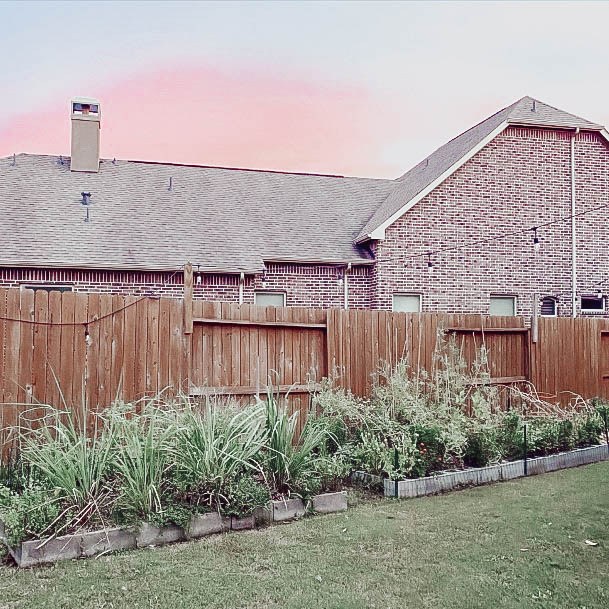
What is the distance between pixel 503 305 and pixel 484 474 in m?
8.54

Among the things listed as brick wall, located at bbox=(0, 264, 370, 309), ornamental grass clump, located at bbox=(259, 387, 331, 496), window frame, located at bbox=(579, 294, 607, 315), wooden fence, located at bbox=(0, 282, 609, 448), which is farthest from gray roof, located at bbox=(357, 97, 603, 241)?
ornamental grass clump, located at bbox=(259, 387, 331, 496)

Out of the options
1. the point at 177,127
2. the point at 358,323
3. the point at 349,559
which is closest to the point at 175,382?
the point at 358,323

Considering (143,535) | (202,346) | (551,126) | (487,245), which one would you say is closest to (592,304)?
(487,245)

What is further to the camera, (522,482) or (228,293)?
(228,293)

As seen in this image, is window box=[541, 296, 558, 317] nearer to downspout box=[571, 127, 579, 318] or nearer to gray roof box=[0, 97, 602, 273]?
downspout box=[571, 127, 579, 318]

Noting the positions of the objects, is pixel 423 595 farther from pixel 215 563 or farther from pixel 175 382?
pixel 175 382

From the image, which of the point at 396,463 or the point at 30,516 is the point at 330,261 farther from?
the point at 30,516

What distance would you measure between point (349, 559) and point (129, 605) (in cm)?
162

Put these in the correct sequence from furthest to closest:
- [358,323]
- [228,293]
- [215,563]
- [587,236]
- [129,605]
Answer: [587,236], [228,293], [358,323], [215,563], [129,605]

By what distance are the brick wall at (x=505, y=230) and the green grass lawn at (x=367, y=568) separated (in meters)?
8.98

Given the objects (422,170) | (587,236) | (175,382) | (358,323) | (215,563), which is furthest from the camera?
(422,170)

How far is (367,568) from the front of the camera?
15.8ft

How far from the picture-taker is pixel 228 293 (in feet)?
45.4

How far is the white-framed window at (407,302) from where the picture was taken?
585 inches
